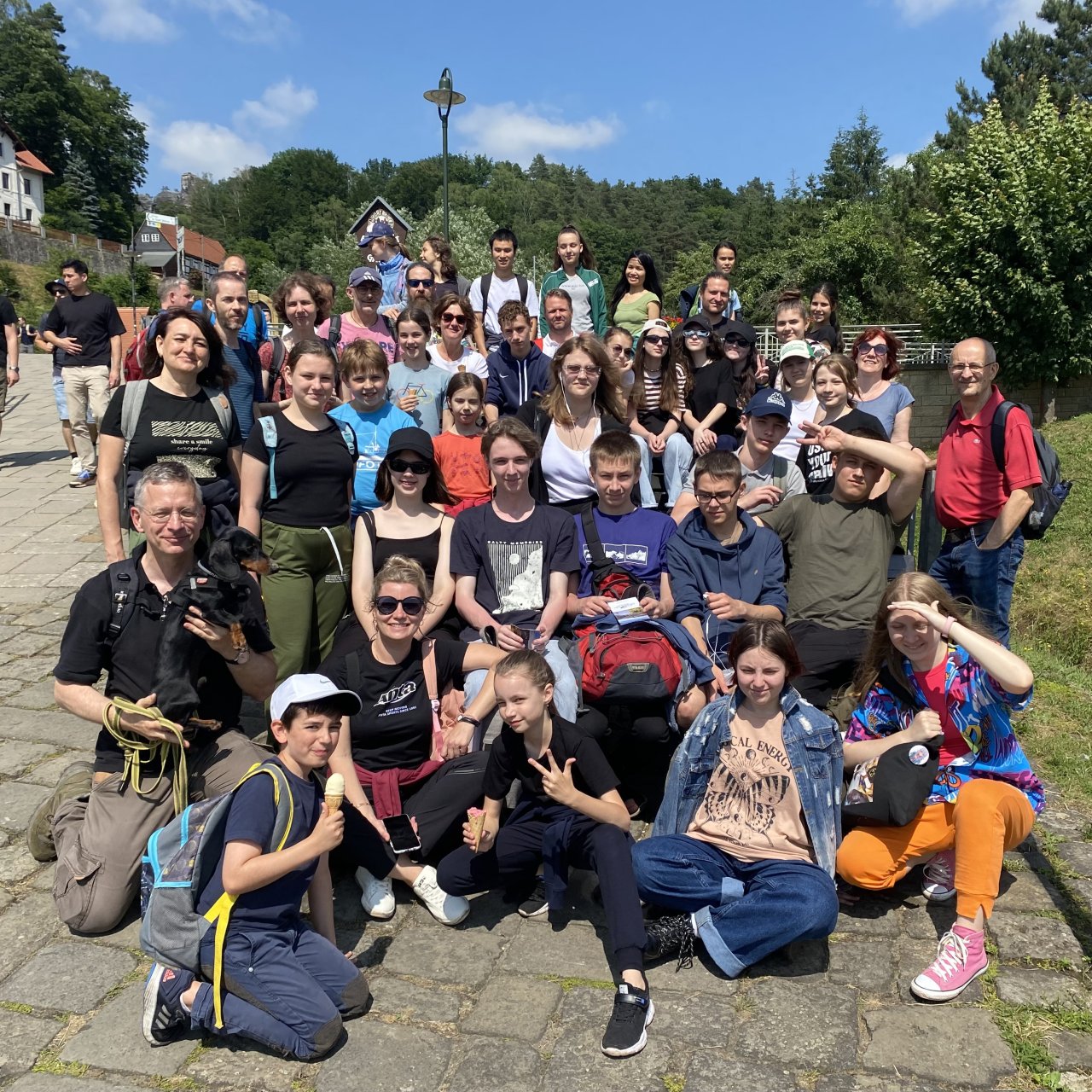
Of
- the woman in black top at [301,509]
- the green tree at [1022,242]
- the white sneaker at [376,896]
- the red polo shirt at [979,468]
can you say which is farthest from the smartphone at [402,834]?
the green tree at [1022,242]

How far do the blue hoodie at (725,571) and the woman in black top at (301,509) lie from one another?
1.81m

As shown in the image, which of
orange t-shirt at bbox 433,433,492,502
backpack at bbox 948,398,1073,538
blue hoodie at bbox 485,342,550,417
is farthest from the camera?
blue hoodie at bbox 485,342,550,417

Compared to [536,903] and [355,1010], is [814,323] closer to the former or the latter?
[536,903]

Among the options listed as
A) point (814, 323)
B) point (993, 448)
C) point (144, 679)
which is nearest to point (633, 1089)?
point (144, 679)

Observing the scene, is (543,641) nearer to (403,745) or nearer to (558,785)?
(403,745)

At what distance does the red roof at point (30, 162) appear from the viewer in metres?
68.6

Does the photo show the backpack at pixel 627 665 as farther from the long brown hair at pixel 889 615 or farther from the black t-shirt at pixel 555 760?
the long brown hair at pixel 889 615

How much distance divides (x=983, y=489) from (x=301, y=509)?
3764 mm

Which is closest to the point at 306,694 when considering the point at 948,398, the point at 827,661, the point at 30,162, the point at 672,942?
the point at 672,942

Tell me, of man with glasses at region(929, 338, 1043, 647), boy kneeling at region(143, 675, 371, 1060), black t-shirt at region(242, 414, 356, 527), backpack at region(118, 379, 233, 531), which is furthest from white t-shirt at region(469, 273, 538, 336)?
boy kneeling at region(143, 675, 371, 1060)

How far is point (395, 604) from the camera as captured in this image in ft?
13.6

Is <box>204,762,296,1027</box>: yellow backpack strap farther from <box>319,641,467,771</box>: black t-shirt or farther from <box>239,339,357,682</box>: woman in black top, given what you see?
<box>239,339,357,682</box>: woman in black top

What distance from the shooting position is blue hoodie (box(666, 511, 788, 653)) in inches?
190

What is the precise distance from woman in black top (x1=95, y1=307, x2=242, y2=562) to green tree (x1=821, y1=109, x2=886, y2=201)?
206 ft
